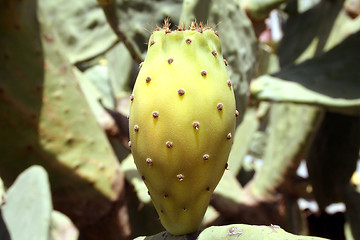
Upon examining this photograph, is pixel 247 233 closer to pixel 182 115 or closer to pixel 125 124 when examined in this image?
pixel 182 115

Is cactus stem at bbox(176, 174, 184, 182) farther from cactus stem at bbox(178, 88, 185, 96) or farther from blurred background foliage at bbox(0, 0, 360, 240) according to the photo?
blurred background foliage at bbox(0, 0, 360, 240)

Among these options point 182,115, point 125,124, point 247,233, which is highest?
point 182,115

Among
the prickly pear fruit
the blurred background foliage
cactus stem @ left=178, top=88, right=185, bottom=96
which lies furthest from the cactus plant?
the blurred background foliage

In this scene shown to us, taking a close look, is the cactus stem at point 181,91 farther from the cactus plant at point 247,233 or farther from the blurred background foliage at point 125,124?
the blurred background foliage at point 125,124

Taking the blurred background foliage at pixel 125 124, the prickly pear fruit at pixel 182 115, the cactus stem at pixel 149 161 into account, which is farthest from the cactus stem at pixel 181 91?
the blurred background foliage at pixel 125 124

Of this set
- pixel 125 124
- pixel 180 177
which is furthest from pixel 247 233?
pixel 125 124

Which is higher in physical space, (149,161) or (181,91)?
(181,91)

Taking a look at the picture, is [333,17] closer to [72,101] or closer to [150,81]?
[72,101]
